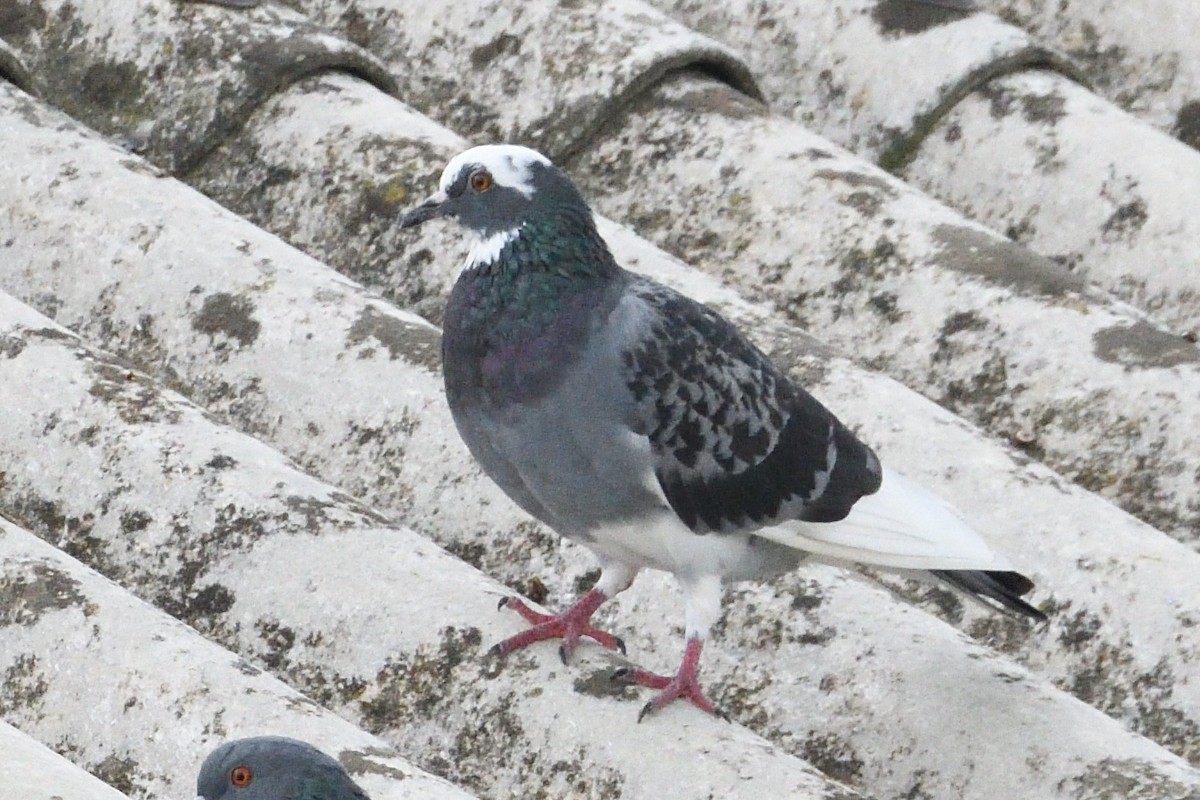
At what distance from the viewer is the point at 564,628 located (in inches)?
151

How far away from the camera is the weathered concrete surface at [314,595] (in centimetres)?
348

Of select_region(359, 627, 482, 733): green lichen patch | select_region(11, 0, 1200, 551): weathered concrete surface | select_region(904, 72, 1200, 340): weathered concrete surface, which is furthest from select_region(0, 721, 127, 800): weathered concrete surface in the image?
select_region(904, 72, 1200, 340): weathered concrete surface

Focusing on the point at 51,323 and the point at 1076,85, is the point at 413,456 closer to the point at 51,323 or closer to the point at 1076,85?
the point at 51,323

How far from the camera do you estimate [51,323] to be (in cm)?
425

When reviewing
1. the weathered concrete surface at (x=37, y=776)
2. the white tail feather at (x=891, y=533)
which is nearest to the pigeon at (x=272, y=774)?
the weathered concrete surface at (x=37, y=776)

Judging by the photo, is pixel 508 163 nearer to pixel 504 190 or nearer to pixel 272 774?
pixel 504 190

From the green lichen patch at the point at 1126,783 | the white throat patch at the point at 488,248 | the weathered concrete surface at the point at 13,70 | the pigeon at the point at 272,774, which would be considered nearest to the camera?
the pigeon at the point at 272,774

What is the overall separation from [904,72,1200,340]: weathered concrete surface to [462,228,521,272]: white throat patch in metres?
1.77

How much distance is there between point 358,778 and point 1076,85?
3.06 meters

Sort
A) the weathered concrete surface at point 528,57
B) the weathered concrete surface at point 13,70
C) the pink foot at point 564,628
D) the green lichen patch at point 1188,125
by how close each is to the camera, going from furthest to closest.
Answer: the green lichen patch at point 1188,125 < the weathered concrete surface at point 528,57 < the weathered concrete surface at point 13,70 < the pink foot at point 564,628

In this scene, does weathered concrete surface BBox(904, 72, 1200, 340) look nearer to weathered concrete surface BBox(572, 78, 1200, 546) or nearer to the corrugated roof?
the corrugated roof

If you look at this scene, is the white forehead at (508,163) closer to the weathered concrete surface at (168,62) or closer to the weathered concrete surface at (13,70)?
the weathered concrete surface at (168,62)

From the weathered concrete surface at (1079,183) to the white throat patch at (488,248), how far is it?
1.77 meters

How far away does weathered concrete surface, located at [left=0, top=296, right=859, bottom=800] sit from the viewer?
3484 mm
